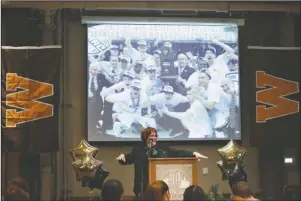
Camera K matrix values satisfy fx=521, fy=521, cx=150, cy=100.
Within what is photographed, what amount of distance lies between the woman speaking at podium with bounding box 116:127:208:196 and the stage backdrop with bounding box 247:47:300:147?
1.82 meters

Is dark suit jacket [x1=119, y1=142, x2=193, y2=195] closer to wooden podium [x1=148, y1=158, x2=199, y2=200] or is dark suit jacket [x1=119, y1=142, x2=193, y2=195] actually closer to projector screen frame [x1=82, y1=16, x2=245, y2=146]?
wooden podium [x1=148, y1=158, x2=199, y2=200]

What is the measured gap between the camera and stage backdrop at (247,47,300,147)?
6.70 meters

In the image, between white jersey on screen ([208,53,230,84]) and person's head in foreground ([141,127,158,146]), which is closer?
person's head in foreground ([141,127,158,146])

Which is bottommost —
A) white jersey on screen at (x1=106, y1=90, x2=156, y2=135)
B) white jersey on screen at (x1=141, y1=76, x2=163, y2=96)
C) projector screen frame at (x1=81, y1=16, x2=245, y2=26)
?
white jersey on screen at (x1=106, y1=90, x2=156, y2=135)

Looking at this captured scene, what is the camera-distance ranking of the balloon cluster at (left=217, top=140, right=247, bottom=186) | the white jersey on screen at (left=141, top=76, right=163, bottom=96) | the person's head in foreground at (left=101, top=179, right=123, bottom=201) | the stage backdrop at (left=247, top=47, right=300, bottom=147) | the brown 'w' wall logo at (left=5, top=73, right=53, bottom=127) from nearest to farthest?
the person's head in foreground at (left=101, top=179, right=123, bottom=201), the balloon cluster at (left=217, top=140, right=247, bottom=186), the brown 'w' wall logo at (left=5, top=73, right=53, bottom=127), the stage backdrop at (left=247, top=47, right=300, bottom=147), the white jersey on screen at (left=141, top=76, right=163, bottom=96)

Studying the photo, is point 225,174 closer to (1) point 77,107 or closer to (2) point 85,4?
(1) point 77,107

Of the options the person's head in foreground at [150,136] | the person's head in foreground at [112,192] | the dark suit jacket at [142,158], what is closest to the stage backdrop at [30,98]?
the dark suit jacket at [142,158]

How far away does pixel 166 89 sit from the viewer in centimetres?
688

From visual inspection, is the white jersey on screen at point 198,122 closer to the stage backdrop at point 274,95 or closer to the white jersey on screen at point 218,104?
the white jersey on screen at point 218,104

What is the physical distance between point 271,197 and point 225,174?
71.9 inches

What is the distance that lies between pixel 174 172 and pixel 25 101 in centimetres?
261

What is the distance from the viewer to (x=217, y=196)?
5.07 metres

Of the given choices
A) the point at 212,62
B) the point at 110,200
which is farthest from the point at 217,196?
the point at 212,62

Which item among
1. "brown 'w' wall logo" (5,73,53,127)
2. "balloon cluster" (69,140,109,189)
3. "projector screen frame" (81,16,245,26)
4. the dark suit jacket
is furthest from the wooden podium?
"projector screen frame" (81,16,245,26)
